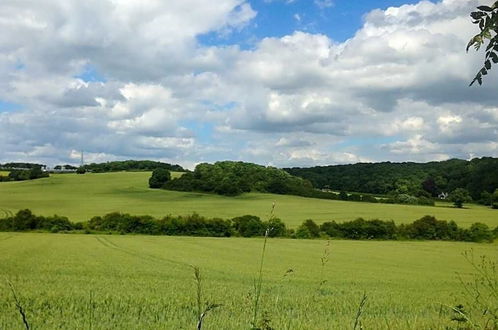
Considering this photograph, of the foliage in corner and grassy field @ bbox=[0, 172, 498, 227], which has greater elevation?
the foliage in corner

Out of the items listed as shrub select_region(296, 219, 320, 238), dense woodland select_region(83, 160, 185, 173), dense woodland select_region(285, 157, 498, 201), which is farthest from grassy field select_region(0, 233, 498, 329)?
dense woodland select_region(83, 160, 185, 173)

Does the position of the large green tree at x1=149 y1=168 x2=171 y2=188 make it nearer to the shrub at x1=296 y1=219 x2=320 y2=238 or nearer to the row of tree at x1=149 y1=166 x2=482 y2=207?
the row of tree at x1=149 y1=166 x2=482 y2=207

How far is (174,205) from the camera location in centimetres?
8375

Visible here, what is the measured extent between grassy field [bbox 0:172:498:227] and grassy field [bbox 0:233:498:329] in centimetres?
3576

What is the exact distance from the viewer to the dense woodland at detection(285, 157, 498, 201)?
93438 mm

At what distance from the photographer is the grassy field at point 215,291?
10.6 meters

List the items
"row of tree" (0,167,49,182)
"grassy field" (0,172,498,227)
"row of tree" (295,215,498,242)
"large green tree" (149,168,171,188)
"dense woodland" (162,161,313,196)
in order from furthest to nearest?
"row of tree" (0,167,49,182)
"large green tree" (149,168,171,188)
"dense woodland" (162,161,313,196)
"grassy field" (0,172,498,227)
"row of tree" (295,215,498,242)

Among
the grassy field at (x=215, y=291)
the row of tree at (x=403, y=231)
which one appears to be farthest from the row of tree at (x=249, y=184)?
the grassy field at (x=215, y=291)

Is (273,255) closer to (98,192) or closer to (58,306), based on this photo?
(58,306)

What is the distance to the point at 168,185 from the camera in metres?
104

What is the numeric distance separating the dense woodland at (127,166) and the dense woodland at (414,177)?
44230mm

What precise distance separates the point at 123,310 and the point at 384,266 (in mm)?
23112

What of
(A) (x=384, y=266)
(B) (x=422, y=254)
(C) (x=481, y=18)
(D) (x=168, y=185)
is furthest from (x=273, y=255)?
(D) (x=168, y=185)

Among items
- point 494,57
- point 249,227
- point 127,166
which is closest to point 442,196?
point 249,227
